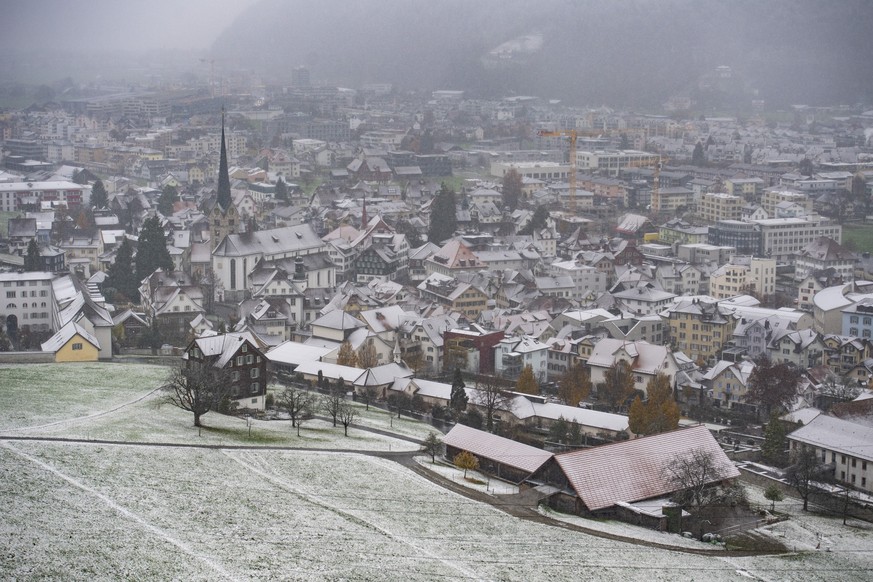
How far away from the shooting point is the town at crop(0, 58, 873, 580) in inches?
1267

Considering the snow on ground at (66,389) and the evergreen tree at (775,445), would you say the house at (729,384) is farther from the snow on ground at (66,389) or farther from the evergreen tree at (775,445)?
the snow on ground at (66,389)

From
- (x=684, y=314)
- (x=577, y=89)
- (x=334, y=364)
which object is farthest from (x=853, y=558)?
(x=577, y=89)

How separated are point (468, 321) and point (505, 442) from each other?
1882 cm

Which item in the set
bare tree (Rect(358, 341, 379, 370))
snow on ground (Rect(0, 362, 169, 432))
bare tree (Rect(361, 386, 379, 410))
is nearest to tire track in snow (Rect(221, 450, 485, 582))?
snow on ground (Rect(0, 362, 169, 432))

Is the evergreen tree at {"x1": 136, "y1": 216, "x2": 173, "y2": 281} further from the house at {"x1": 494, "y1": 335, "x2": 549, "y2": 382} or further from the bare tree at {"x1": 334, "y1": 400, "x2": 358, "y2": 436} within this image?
the bare tree at {"x1": 334, "y1": 400, "x2": 358, "y2": 436}

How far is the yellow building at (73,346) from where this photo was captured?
1475 inches

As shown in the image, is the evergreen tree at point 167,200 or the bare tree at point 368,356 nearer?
the bare tree at point 368,356

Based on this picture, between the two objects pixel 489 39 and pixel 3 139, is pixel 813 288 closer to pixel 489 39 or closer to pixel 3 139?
pixel 3 139

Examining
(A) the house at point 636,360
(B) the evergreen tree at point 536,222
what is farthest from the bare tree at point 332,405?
(B) the evergreen tree at point 536,222

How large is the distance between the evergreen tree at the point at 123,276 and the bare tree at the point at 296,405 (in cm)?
2132

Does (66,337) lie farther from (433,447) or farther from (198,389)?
(433,447)

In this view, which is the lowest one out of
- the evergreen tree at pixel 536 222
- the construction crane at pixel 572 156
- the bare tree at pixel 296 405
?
the bare tree at pixel 296 405

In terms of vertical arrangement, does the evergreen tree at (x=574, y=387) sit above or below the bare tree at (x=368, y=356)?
below

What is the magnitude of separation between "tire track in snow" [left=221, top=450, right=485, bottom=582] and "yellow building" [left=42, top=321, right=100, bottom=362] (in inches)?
517
